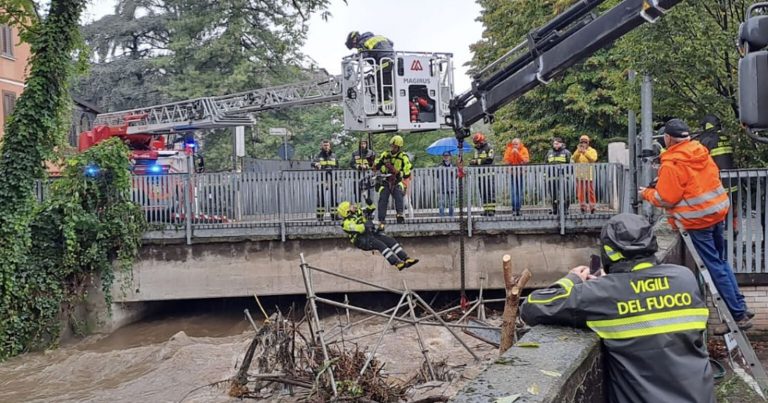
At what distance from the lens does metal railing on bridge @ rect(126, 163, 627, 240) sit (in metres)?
13.0

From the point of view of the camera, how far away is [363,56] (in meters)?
14.9

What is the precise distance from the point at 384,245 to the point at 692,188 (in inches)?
220

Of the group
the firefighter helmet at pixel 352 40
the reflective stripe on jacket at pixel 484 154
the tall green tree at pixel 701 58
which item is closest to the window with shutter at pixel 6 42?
the firefighter helmet at pixel 352 40

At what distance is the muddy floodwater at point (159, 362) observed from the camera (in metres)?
10.1

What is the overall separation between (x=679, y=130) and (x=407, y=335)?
734 centimetres

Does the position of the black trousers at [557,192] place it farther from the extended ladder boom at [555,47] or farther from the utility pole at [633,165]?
the extended ladder boom at [555,47]

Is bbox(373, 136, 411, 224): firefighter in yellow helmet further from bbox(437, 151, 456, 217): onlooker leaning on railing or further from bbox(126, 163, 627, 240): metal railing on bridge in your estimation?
bbox(437, 151, 456, 217): onlooker leaning on railing

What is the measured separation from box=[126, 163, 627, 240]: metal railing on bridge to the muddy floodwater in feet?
7.24

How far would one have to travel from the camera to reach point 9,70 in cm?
2680

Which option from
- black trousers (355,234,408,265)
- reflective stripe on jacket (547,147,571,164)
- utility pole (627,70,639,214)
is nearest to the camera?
utility pole (627,70,639,214)

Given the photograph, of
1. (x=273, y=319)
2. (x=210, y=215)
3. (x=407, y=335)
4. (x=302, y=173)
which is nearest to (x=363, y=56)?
(x=302, y=173)

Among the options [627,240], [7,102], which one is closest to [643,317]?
[627,240]

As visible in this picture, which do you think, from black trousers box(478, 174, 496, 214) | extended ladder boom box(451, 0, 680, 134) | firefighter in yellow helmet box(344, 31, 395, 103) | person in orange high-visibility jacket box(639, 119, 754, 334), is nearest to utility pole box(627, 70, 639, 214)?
extended ladder boom box(451, 0, 680, 134)

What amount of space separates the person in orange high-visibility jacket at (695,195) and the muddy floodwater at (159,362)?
3525 millimetres
